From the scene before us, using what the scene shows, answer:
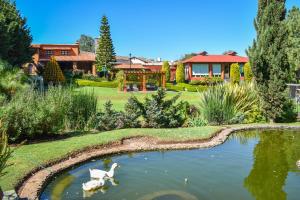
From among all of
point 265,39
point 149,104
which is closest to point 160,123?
point 149,104

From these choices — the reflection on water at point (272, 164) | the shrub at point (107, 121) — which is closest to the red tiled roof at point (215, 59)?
the shrub at point (107, 121)

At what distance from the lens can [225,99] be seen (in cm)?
1418

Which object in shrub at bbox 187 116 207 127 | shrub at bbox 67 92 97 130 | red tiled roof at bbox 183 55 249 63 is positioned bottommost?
shrub at bbox 187 116 207 127

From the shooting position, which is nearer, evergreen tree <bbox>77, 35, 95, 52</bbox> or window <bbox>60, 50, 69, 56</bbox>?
window <bbox>60, 50, 69, 56</bbox>

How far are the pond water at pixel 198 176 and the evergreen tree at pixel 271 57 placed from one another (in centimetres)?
395

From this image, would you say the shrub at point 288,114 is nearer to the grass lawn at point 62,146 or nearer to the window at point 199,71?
the grass lawn at point 62,146

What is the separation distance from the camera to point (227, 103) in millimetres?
14352

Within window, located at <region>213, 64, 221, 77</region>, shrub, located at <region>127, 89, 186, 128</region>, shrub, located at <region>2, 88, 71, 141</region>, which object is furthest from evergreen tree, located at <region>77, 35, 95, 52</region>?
shrub, located at <region>2, 88, 71, 141</region>

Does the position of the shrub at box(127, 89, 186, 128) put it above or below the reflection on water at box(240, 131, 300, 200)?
above

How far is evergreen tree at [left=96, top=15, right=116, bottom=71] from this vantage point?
48.4 meters

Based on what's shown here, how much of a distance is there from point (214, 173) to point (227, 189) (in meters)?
1.06

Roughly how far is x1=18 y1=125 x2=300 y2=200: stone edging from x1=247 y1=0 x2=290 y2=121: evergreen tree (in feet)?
6.99

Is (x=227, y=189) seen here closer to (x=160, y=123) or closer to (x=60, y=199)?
(x=60, y=199)

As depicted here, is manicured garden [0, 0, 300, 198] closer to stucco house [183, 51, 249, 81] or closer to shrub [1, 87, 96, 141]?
shrub [1, 87, 96, 141]
